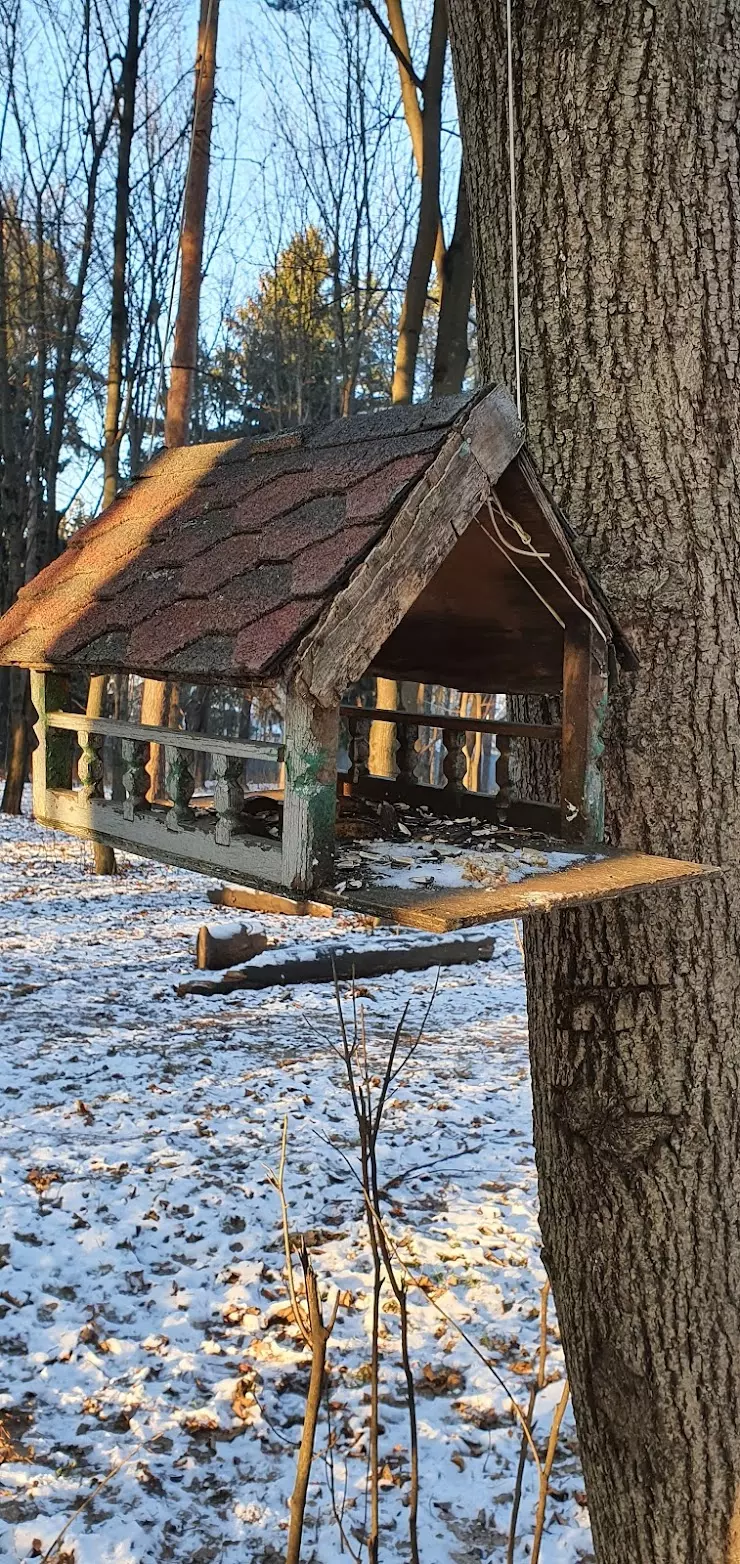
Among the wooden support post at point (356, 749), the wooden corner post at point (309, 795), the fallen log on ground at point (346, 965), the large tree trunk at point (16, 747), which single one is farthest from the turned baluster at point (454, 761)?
the large tree trunk at point (16, 747)

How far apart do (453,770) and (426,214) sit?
8370 mm

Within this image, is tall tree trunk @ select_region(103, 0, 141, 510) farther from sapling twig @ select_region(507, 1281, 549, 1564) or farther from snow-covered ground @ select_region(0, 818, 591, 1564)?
sapling twig @ select_region(507, 1281, 549, 1564)

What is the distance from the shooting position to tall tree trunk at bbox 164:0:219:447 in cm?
888

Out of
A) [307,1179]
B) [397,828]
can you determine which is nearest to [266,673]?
[397,828]

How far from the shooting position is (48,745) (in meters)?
2.55

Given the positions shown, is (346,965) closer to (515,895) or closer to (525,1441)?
(525,1441)

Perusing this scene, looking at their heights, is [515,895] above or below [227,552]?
below

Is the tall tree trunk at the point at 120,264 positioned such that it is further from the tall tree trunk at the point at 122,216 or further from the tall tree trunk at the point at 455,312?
the tall tree trunk at the point at 455,312

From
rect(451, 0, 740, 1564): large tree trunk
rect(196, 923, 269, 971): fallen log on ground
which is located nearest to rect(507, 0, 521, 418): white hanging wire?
rect(451, 0, 740, 1564): large tree trunk

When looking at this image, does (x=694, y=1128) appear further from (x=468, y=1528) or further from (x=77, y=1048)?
(x=77, y=1048)

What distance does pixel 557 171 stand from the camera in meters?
1.95

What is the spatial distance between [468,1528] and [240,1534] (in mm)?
698

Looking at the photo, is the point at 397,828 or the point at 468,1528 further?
the point at 468,1528

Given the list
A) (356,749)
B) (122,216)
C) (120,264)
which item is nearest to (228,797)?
(356,749)
